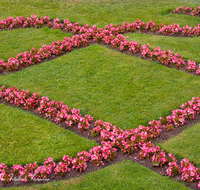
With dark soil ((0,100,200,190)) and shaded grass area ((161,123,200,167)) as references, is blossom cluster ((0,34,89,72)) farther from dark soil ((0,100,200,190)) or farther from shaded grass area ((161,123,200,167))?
shaded grass area ((161,123,200,167))

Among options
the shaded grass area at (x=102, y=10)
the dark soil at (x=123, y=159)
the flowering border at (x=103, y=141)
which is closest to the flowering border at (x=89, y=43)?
the shaded grass area at (x=102, y=10)

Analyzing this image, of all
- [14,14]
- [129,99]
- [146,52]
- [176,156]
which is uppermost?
[14,14]

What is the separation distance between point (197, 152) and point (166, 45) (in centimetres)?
764

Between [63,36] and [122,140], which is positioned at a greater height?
[63,36]

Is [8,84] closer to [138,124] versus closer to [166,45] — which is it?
[138,124]

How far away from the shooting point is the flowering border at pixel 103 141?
9.02 m

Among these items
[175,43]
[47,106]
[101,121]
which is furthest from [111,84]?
[175,43]

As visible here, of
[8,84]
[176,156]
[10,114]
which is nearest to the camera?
[176,156]

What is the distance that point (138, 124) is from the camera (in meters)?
11.1

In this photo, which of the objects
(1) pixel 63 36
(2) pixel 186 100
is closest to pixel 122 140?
(2) pixel 186 100

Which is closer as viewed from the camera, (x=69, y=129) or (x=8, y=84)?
(x=69, y=129)

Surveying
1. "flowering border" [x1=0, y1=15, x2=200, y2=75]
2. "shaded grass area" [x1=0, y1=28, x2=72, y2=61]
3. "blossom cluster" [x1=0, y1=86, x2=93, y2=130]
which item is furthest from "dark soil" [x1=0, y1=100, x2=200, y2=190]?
"shaded grass area" [x1=0, y1=28, x2=72, y2=61]

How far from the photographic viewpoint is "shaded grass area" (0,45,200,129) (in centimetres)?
1180

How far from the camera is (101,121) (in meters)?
11.0
